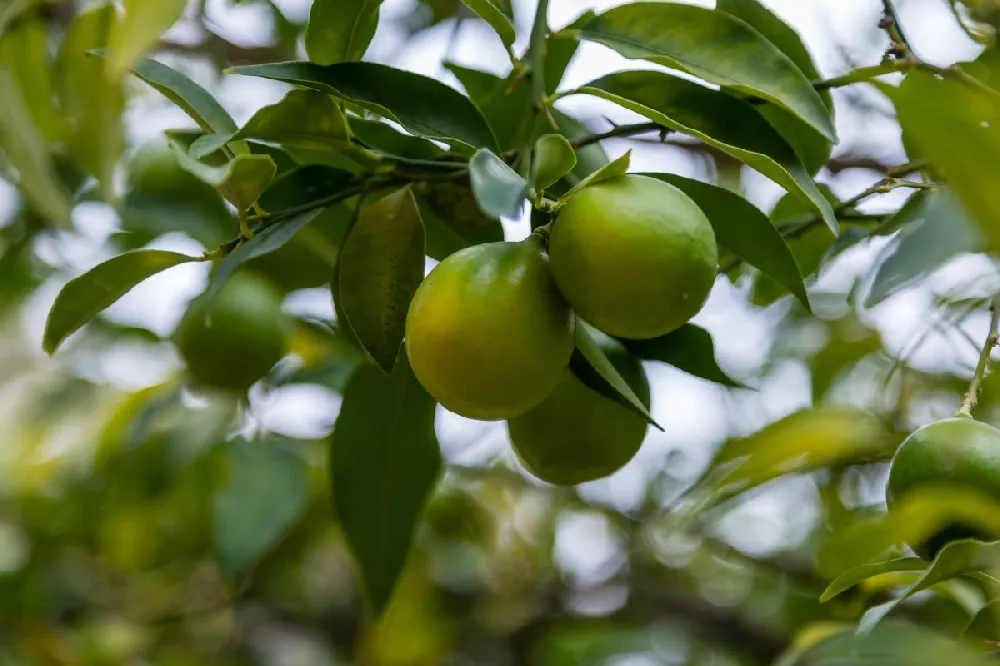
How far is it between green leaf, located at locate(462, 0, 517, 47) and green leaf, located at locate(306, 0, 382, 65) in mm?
82

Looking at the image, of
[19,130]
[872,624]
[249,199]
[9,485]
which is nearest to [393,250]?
[249,199]

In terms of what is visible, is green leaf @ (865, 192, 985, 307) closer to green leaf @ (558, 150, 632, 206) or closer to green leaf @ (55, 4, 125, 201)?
green leaf @ (558, 150, 632, 206)

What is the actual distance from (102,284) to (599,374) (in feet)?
1.24

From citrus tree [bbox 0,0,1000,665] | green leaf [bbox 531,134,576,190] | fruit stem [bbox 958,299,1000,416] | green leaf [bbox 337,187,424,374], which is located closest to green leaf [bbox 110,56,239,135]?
citrus tree [bbox 0,0,1000,665]

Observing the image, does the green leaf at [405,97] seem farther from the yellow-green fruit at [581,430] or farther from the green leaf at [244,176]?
the yellow-green fruit at [581,430]

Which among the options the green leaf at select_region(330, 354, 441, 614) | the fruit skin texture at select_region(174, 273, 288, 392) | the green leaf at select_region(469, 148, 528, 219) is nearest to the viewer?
the green leaf at select_region(469, 148, 528, 219)

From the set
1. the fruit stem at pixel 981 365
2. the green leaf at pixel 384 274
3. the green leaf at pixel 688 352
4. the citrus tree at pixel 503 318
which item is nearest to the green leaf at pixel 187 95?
the citrus tree at pixel 503 318

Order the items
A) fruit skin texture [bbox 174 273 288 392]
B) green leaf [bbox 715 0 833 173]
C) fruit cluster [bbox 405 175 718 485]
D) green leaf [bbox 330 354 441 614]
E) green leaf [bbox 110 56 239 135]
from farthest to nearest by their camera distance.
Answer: fruit skin texture [bbox 174 273 288 392] < green leaf [bbox 330 354 441 614] < green leaf [bbox 715 0 833 173] < green leaf [bbox 110 56 239 135] < fruit cluster [bbox 405 175 718 485]

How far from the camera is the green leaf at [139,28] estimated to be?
701 mm

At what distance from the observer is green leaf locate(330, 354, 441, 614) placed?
1068 millimetres

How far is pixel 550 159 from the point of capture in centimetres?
71

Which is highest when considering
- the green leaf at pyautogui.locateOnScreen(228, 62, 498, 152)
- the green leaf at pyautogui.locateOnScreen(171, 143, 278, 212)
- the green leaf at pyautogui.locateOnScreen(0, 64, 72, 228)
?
the green leaf at pyautogui.locateOnScreen(228, 62, 498, 152)

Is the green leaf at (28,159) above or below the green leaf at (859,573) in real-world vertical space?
below

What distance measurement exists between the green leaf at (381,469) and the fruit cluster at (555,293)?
1.12 ft
